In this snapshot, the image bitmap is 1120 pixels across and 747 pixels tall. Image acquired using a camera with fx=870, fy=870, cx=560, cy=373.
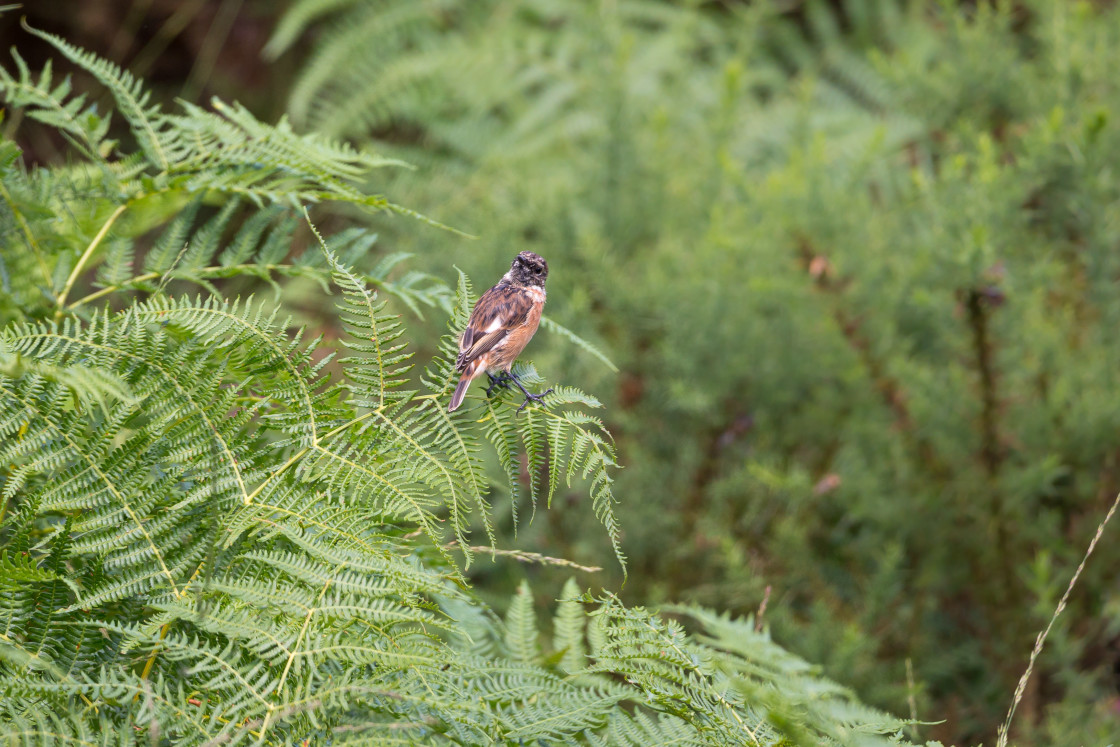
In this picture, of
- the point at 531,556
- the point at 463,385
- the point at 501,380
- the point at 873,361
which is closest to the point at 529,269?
the point at 501,380

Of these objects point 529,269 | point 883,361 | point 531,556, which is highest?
point 529,269

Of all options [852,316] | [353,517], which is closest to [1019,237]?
[852,316]

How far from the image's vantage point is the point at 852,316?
8.49 ft

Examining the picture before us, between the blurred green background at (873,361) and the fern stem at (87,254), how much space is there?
97 centimetres

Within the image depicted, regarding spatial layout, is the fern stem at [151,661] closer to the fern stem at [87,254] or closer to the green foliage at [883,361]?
the fern stem at [87,254]

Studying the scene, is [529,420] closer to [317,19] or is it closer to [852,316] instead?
[852,316]

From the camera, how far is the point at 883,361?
2.61 metres

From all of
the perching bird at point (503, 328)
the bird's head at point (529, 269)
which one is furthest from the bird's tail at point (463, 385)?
the bird's head at point (529, 269)

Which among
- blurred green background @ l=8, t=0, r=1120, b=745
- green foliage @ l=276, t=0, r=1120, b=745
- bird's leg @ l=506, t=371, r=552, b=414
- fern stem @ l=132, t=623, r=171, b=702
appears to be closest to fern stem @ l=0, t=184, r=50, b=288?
fern stem @ l=132, t=623, r=171, b=702

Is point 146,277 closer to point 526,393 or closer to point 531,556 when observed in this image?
point 526,393

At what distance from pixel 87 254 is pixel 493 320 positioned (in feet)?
2.24

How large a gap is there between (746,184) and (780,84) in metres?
2.53

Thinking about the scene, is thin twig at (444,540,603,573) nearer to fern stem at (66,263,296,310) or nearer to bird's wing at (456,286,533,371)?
bird's wing at (456,286,533,371)

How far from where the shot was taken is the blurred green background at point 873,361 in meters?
2.20
